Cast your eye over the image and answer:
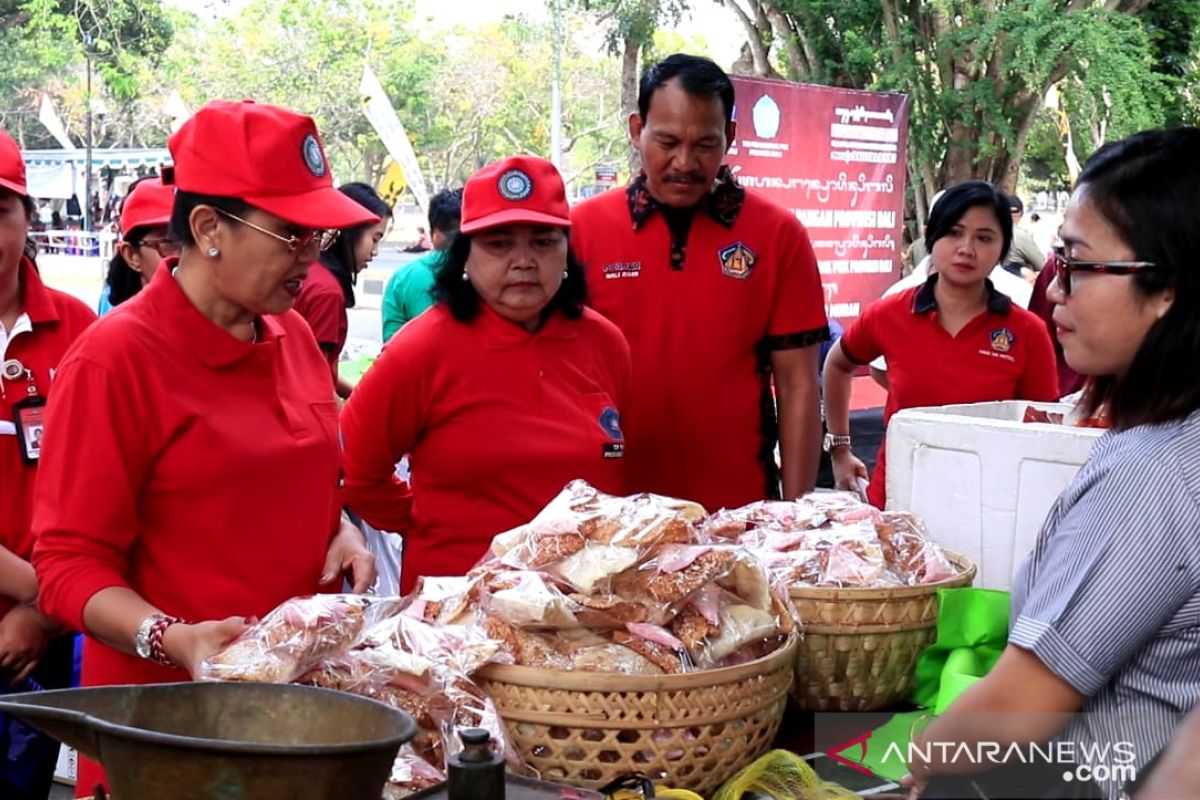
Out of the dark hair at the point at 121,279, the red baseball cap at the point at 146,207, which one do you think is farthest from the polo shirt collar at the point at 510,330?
the dark hair at the point at 121,279

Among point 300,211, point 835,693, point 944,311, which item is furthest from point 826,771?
point 944,311

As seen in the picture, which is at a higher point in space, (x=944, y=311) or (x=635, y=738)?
(x=944, y=311)

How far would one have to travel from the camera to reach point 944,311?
12.8 feet

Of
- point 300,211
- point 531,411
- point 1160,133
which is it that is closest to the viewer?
point 1160,133

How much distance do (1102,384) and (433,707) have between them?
3.05 feet

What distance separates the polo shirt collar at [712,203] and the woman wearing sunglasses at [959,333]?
1.01 meters

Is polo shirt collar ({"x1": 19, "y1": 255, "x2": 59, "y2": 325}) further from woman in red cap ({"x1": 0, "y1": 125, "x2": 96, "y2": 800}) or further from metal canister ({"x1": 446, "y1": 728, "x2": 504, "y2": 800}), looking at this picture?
metal canister ({"x1": 446, "y1": 728, "x2": 504, "y2": 800})

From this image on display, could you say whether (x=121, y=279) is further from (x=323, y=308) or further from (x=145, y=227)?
Result: (x=323, y=308)

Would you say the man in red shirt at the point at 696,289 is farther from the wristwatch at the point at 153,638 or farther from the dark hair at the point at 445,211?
the dark hair at the point at 445,211

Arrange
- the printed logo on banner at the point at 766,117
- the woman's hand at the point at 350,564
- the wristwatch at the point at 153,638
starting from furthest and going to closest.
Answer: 1. the printed logo on banner at the point at 766,117
2. the woman's hand at the point at 350,564
3. the wristwatch at the point at 153,638

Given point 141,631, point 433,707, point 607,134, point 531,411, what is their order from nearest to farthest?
point 433,707 → point 141,631 → point 531,411 → point 607,134

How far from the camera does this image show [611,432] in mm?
2564

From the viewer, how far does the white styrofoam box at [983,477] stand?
235 cm

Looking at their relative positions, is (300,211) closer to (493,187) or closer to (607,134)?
(493,187)
